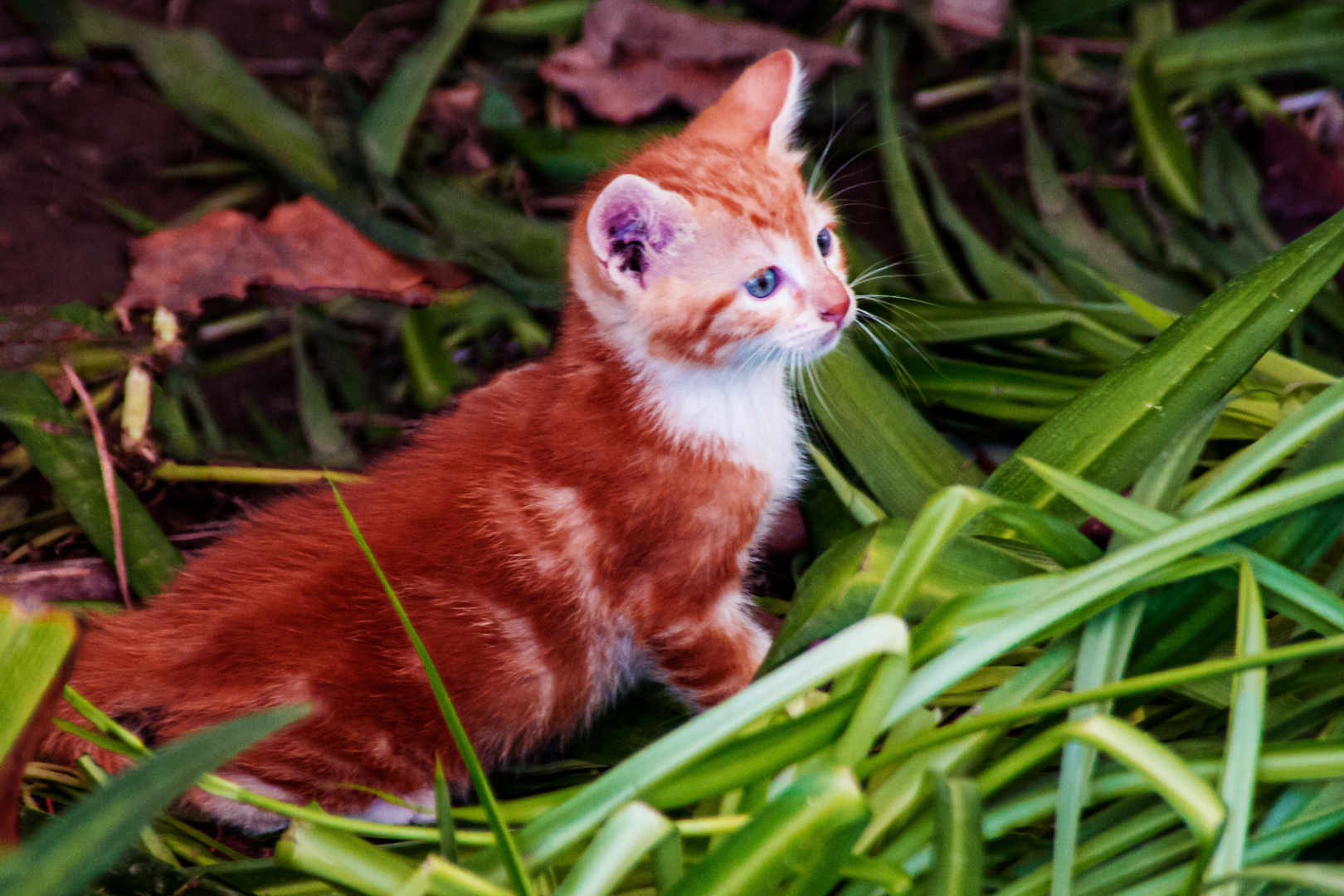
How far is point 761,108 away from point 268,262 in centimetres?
90

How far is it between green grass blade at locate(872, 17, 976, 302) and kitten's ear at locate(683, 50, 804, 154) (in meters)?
0.43

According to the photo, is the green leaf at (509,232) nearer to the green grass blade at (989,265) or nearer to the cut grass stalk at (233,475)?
the cut grass stalk at (233,475)

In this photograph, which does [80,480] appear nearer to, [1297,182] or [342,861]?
[342,861]

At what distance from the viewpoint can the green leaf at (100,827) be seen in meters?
0.68

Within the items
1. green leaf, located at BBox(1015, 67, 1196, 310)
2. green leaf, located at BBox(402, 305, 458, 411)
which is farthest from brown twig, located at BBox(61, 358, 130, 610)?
green leaf, located at BBox(1015, 67, 1196, 310)

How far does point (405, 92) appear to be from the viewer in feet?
6.07

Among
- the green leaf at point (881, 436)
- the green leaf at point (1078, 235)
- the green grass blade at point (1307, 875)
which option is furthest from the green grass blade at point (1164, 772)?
the green leaf at point (1078, 235)

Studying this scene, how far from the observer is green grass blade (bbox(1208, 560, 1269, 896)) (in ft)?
2.89

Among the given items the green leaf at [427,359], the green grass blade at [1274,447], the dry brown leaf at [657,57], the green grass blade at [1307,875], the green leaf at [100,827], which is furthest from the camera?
the dry brown leaf at [657,57]

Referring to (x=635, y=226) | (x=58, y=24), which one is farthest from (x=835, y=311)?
Answer: (x=58, y=24)

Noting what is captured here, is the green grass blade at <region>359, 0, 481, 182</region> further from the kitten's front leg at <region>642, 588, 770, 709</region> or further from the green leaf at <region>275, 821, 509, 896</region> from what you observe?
the green leaf at <region>275, 821, 509, 896</region>

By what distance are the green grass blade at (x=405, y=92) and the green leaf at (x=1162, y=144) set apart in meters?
1.27

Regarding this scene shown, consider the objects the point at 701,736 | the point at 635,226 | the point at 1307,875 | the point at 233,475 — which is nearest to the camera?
the point at 1307,875

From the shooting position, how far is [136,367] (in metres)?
1.59
